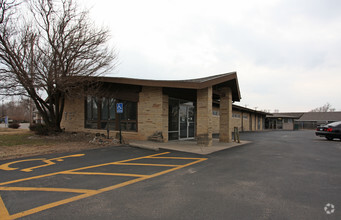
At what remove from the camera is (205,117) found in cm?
1037

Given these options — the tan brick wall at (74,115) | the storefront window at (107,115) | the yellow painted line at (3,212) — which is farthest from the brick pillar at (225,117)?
the yellow painted line at (3,212)

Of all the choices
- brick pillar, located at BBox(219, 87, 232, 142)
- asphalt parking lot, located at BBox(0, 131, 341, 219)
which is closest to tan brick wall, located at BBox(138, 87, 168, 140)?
brick pillar, located at BBox(219, 87, 232, 142)

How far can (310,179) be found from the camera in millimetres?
4922

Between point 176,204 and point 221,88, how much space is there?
1109 centimetres

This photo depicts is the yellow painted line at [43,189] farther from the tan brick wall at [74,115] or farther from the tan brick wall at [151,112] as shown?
the tan brick wall at [74,115]

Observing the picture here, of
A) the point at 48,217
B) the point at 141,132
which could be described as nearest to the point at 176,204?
the point at 48,217

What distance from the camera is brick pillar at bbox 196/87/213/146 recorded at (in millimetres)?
10305

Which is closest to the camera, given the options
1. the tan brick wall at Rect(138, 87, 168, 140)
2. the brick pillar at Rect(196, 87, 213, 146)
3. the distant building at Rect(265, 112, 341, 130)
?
the brick pillar at Rect(196, 87, 213, 146)

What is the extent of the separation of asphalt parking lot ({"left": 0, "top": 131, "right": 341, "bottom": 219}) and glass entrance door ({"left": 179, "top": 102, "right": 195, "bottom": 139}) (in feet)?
23.4

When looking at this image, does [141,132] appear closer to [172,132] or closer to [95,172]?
[172,132]

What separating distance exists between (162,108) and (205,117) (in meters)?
2.72

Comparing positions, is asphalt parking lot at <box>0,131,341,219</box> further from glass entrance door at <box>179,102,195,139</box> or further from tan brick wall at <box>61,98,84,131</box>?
tan brick wall at <box>61,98,84,131</box>

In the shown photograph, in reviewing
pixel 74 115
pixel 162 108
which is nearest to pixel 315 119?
pixel 162 108

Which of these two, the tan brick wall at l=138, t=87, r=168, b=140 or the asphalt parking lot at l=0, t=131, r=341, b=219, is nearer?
the asphalt parking lot at l=0, t=131, r=341, b=219
